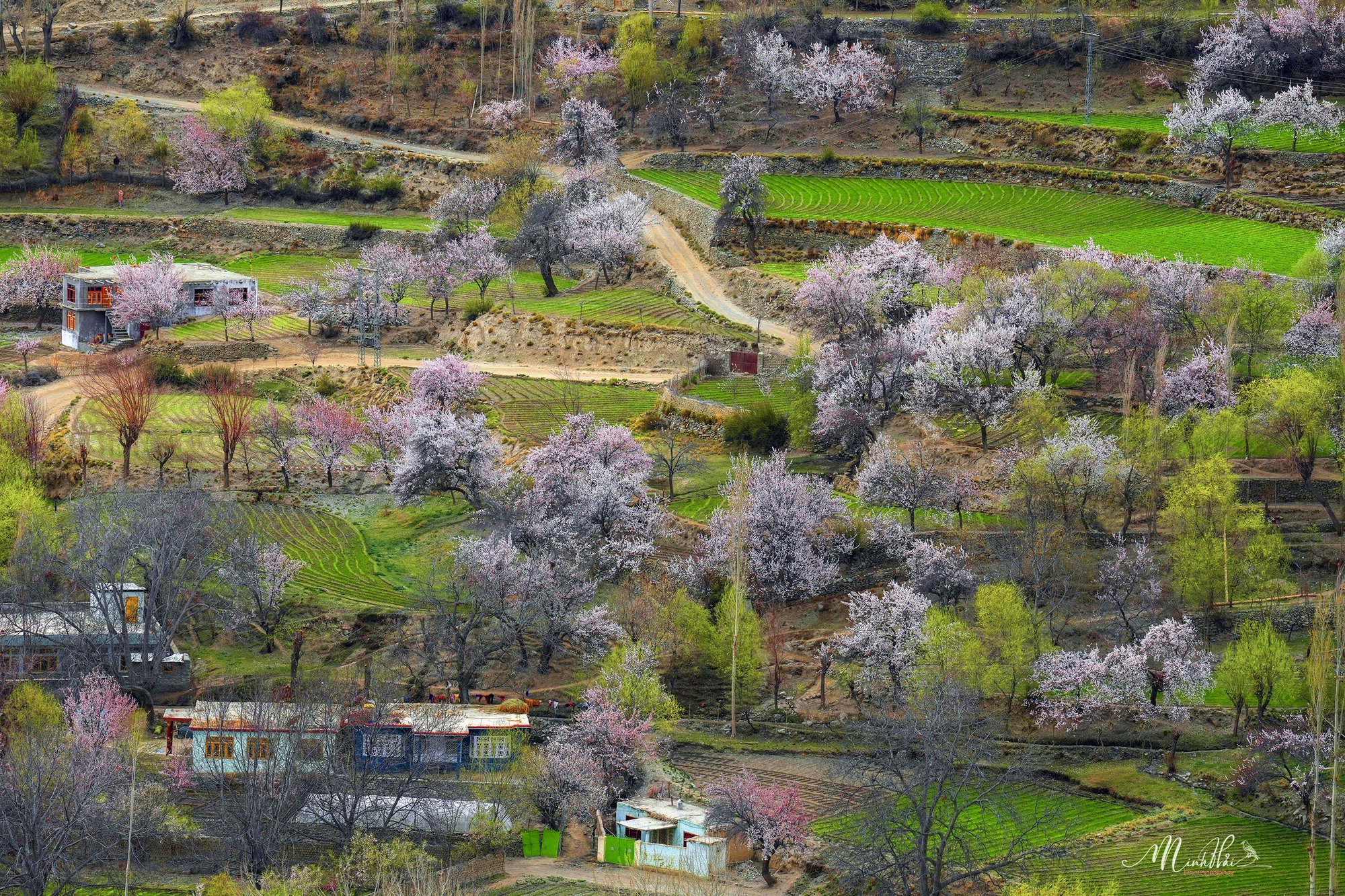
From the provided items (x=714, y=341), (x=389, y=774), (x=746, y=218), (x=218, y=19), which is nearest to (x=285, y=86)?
(x=218, y=19)

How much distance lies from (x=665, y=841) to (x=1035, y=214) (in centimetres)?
5215

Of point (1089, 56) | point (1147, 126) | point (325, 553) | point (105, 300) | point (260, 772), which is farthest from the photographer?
point (1089, 56)

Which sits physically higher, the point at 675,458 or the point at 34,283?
the point at 34,283

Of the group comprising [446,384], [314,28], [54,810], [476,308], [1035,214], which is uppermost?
[314,28]

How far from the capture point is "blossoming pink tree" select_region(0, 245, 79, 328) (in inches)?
4355

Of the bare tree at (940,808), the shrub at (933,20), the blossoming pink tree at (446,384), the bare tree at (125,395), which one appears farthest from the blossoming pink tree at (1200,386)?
the shrub at (933,20)

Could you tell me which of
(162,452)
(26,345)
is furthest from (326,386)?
(26,345)

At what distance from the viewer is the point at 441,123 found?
132 metres

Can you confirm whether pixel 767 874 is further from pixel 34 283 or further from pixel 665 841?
pixel 34 283

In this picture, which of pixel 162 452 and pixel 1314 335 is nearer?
pixel 1314 335

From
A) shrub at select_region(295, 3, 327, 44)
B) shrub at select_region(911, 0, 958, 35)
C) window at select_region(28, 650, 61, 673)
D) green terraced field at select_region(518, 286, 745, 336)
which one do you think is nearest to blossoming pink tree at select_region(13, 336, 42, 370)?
green terraced field at select_region(518, 286, 745, 336)

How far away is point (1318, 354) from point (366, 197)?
61.5 meters

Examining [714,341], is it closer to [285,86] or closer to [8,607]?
[8,607]

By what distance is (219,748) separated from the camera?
214 feet
